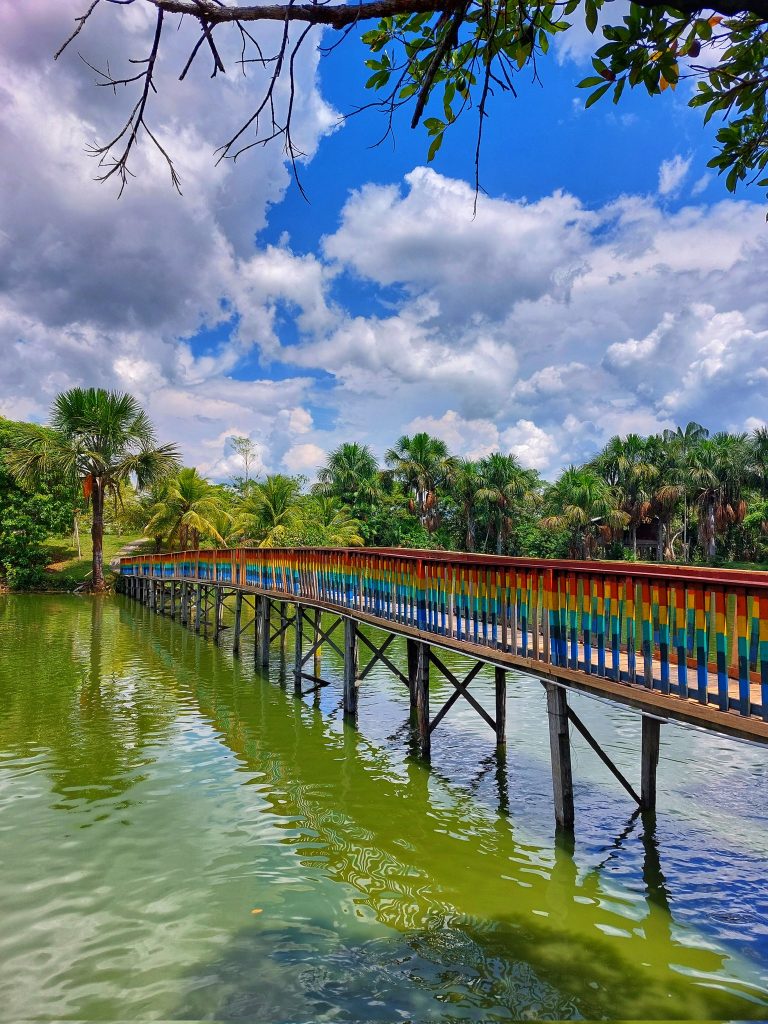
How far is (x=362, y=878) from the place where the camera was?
22.7ft

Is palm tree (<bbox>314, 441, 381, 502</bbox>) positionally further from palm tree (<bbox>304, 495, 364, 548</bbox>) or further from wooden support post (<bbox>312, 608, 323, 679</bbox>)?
wooden support post (<bbox>312, 608, 323, 679</bbox>)

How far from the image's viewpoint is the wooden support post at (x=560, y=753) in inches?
303

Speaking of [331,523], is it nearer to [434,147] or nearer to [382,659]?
[382,659]

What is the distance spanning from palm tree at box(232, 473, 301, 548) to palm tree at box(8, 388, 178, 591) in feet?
17.4

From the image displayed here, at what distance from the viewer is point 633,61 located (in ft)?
12.2

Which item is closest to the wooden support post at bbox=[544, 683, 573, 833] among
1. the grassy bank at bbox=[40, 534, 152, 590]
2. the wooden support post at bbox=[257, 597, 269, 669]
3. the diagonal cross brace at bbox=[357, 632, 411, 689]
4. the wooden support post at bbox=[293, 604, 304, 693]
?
the diagonal cross brace at bbox=[357, 632, 411, 689]

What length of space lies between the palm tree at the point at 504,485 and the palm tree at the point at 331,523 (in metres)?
12.5

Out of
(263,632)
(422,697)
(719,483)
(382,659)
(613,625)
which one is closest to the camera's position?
(613,625)

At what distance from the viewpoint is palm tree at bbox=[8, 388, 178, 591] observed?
3859 centimetres

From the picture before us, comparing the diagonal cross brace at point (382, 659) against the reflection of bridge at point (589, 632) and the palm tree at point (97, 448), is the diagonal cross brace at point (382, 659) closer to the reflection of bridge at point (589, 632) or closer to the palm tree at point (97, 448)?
the reflection of bridge at point (589, 632)

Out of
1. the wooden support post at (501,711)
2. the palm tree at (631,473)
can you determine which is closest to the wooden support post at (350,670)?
the wooden support post at (501,711)

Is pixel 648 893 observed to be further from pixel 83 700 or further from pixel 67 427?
pixel 67 427

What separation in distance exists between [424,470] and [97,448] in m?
23.7

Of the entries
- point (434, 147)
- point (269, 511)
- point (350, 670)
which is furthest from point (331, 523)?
point (434, 147)
